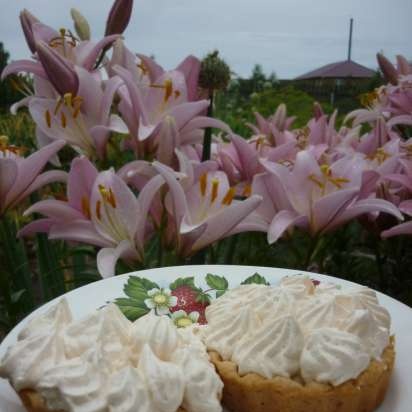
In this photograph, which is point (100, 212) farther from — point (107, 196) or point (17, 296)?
point (17, 296)

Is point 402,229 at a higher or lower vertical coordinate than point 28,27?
lower

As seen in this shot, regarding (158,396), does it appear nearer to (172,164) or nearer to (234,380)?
(234,380)

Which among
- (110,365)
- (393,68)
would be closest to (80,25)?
(110,365)

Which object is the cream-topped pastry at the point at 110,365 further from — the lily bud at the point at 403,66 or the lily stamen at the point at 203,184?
the lily bud at the point at 403,66

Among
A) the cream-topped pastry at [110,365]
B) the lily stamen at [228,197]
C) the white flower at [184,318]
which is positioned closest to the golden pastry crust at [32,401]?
the cream-topped pastry at [110,365]

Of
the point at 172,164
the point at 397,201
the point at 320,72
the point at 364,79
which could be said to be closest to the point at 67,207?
the point at 172,164

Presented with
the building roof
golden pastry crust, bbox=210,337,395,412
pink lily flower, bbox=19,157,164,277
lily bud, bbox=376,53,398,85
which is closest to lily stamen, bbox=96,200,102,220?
pink lily flower, bbox=19,157,164,277
